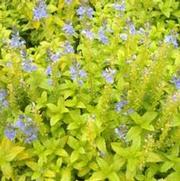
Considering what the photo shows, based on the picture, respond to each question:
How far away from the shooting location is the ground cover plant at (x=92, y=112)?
305 centimetres

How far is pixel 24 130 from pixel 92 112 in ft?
1.62

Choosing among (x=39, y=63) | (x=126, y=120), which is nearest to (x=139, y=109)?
(x=126, y=120)

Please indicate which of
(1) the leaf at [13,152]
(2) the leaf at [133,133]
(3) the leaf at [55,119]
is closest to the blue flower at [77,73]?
(3) the leaf at [55,119]

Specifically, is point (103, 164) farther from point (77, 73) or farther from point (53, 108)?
point (77, 73)

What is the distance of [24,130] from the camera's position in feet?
10.4

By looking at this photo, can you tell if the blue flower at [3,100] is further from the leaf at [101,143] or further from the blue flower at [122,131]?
the blue flower at [122,131]

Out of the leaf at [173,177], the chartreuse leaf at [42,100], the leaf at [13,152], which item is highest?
the chartreuse leaf at [42,100]

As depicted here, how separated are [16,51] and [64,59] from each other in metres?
0.37

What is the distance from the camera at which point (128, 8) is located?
434 centimetres

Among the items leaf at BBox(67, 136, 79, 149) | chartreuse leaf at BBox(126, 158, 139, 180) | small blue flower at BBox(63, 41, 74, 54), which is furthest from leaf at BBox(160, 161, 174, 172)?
small blue flower at BBox(63, 41, 74, 54)

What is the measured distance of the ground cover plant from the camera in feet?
10.0

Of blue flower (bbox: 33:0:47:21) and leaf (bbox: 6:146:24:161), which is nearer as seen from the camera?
leaf (bbox: 6:146:24:161)

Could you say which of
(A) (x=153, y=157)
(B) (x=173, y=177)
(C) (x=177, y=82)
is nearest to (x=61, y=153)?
(A) (x=153, y=157)

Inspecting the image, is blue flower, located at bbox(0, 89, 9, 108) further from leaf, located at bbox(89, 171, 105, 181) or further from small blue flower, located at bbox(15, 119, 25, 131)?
leaf, located at bbox(89, 171, 105, 181)
